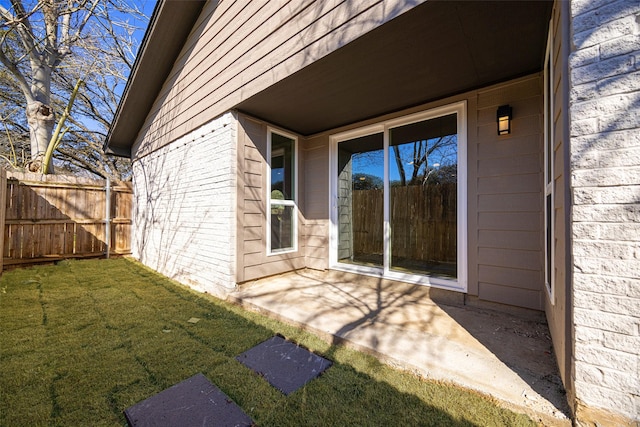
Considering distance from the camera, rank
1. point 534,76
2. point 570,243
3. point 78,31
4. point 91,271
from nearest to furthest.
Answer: point 570,243 < point 534,76 < point 91,271 < point 78,31

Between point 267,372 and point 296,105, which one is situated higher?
point 296,105

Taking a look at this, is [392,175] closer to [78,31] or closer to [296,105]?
[296,105]

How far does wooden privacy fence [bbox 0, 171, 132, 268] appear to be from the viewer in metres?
5.15

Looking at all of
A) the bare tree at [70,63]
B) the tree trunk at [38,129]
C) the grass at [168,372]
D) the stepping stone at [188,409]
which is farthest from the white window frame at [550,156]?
the tree trunk at [38,129]

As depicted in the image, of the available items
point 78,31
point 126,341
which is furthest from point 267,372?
point 78,31

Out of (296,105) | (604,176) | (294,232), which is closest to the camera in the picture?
(604,176)

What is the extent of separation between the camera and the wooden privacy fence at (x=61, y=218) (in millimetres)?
5148

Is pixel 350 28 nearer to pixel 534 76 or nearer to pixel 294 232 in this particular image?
pixel 534 76

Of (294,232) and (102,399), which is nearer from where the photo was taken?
(102,399)

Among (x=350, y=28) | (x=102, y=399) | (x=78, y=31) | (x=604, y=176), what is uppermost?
(x=78, y=31)

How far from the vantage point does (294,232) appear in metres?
4.46

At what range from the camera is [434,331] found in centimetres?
237

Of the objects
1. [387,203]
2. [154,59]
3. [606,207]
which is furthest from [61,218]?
[606,207]

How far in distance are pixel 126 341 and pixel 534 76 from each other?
15.4 ft
